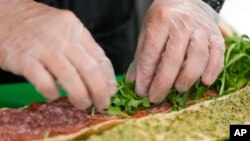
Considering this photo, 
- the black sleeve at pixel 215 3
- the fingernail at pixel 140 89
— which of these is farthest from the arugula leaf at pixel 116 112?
the black sleeve at pixel 215 3

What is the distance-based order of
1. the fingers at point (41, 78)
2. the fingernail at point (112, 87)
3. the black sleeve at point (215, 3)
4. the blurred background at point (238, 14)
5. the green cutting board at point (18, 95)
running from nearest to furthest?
1. the fingers at point (41, 78)
2. the fingernail at point (112, 87)
3. the green cutting board at point (18, 95)
4. the black sleeve at point (215, 3)
5. the blurred background at point (238, 14)

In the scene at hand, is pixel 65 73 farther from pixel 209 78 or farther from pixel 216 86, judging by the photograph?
pixel 216 86

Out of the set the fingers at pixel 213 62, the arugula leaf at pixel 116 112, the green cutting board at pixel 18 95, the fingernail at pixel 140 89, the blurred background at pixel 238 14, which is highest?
the fingers at pixel 213 62

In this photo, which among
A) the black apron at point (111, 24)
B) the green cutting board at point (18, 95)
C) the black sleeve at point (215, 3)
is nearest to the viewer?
the green cutting board at point (18, 95)

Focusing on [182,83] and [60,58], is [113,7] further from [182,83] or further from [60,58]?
[60,58]

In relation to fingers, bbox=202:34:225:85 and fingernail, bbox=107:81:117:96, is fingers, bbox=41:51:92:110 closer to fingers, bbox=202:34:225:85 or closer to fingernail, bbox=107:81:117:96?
fingernail, bbox=107:81:117:96

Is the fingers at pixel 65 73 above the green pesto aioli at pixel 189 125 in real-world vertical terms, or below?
above

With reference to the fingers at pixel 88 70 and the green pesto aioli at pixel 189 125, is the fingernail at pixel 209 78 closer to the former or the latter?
the green pesto aioli at pixel 189 125

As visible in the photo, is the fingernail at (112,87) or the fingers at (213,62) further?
the fingers at (213,62)
